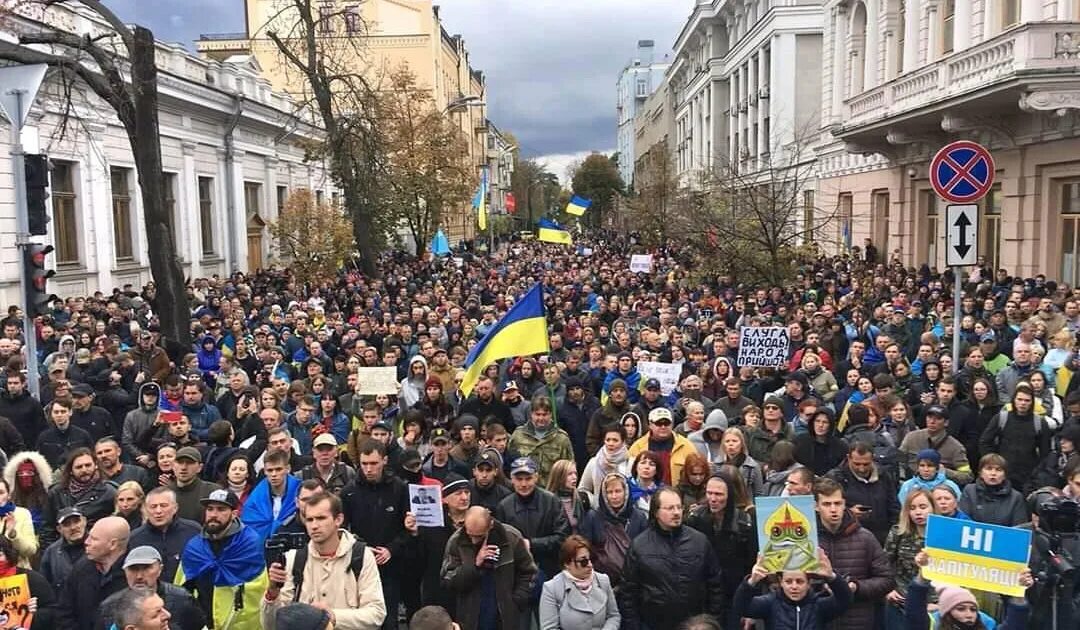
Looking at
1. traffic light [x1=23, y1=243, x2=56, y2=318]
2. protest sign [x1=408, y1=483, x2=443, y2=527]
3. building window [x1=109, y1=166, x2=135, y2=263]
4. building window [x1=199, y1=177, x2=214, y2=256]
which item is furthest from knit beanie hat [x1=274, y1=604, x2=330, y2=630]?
building window [x1=199, y1=177, x2=214, y2=256]

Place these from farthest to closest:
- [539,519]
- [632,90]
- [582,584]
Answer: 1. [632,90]
2. [539,519]
3. [582,584]

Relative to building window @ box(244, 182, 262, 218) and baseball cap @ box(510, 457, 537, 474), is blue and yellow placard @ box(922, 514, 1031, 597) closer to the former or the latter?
baseball cap @ box(510, 457, 537, 474)

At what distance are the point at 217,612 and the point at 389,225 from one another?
104 feet

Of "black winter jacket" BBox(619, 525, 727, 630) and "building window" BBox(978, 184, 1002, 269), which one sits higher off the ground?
"building window" BBox(978, 184, 1002, 269)

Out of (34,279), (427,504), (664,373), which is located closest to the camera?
(427,504)

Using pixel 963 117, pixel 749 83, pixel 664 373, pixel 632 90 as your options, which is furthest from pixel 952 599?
pixel 632 90

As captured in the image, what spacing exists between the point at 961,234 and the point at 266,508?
21.3 ft

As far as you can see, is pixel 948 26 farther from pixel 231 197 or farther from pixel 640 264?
pixel 231 197

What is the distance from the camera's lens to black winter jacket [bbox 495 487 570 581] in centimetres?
608

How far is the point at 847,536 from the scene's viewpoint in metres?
5.48

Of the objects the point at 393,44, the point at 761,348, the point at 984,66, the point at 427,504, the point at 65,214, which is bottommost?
the point at 427,504

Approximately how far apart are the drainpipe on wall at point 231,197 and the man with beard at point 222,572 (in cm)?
2730

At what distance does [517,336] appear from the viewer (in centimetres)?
964

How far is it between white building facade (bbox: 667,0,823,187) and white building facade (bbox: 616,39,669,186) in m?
71.0
